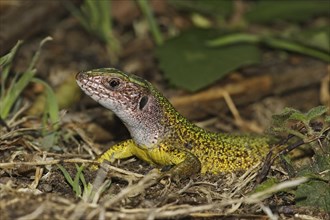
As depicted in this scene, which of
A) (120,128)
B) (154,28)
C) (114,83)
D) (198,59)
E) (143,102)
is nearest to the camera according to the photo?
(114,83)

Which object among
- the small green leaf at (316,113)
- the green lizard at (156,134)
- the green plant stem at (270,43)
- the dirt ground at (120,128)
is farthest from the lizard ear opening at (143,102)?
the green plant stem at (270,43)

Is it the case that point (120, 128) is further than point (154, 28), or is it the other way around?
point (154, 28)

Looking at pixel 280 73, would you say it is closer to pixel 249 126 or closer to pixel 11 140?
pixel 249 126

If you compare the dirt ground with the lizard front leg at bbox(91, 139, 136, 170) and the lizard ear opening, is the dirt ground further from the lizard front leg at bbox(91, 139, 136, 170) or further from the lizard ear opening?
the lizard ear opening

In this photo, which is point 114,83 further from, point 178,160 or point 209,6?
point 209,6

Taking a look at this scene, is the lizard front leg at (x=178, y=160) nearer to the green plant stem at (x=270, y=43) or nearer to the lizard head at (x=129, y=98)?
the lizard head at (x=129, y=98)

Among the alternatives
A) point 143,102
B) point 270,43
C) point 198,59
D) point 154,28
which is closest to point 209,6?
point 154,28
